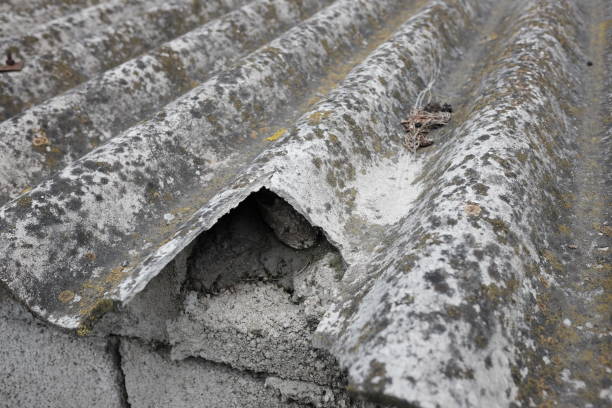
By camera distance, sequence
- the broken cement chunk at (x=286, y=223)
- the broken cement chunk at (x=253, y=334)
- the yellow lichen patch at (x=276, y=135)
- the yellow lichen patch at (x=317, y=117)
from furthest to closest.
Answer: the yellow lichen patch at (x=276, y=135), the yellow lichen patch at (x=317, y=117), the broken cement chunk at (x=286, y=223), the broken cement chunk at (x=253, y=334)

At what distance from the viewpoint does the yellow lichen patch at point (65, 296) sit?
7.01ft

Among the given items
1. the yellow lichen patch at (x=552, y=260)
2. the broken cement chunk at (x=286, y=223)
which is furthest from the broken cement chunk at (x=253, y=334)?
the yellow lichen patch at (x=552, y=260)

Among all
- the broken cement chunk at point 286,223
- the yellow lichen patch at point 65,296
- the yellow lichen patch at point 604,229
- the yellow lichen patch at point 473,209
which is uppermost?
the yellow lichen patch at point 473,209

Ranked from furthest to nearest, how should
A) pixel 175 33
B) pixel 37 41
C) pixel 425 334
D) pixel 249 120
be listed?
1. pixel 175 33
2. pixel 37 41
3. pixel 249 120
4. pixel 425 334

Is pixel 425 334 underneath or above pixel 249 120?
above

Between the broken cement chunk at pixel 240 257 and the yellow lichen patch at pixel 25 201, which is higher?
the yellow lichen patch at pixel 25 201

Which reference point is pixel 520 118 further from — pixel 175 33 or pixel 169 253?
pixel 175 33

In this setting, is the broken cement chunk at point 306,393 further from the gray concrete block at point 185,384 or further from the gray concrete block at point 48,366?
the gray concrete block at point 48,366

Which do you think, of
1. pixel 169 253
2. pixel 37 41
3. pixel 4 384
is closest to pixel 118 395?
pixel 4 384

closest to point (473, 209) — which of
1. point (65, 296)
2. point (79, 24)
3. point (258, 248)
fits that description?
Answer: point (258, 248)

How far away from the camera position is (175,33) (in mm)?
5055

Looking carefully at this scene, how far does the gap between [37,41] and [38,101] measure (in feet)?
3.91

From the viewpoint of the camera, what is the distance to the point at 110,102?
3461mm

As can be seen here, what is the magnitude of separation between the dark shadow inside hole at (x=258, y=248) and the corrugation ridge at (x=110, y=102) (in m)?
1.47
